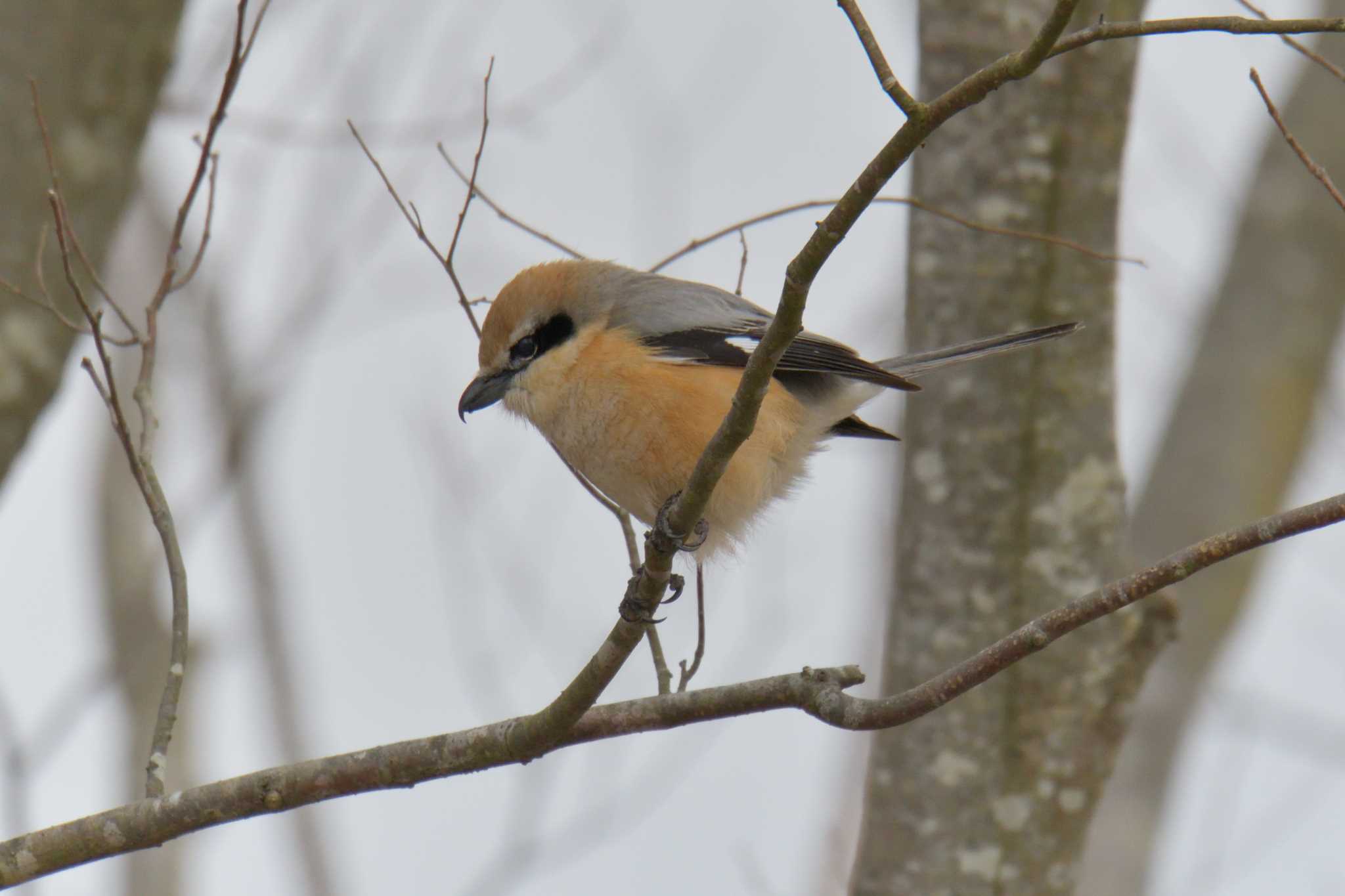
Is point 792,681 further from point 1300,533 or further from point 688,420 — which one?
point 688,420

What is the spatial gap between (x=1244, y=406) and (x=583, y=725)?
515 centimetres

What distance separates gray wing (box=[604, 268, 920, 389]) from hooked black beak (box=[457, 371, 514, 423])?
32cm

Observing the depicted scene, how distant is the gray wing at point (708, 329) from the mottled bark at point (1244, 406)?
3332 millimetres

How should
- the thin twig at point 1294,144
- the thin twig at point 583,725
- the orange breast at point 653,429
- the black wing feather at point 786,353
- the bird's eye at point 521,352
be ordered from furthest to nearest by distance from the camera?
the bird's eye at point 521,352 < the black wing feather at point 786,353 < the orange breast at point 653,429 < the thin twig at point 1294,144 < the thin twig at point 583,725

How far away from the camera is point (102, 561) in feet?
24.8

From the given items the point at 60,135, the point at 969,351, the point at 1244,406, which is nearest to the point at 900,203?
the point at 969,351

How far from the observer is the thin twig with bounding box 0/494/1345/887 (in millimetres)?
2021

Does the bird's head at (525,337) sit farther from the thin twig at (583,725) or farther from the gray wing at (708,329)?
the thin twig at (583,725)

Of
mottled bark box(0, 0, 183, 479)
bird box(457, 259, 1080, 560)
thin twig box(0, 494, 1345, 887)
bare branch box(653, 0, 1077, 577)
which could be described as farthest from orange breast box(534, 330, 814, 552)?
mottled bark box(0, 0, 183, 479)

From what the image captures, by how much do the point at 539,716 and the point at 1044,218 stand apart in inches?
81.2

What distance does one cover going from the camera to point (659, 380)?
10.9ft

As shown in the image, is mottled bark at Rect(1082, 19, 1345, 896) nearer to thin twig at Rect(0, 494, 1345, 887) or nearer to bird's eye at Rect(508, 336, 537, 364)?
bird's eye at Rect(508, 336, 537, 364)

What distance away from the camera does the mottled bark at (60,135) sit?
11.4ft

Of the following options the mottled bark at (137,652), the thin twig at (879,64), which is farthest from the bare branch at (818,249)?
the mottled bark at (137,652)
